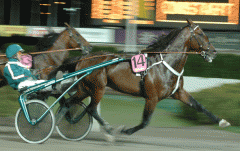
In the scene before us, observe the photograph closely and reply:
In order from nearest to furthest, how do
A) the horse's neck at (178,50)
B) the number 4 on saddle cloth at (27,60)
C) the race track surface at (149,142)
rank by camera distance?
1. the race track surface at (149,142)
2. the horse's neck at (178,50)
3. the number 4 on saddle cloth at (27,60)

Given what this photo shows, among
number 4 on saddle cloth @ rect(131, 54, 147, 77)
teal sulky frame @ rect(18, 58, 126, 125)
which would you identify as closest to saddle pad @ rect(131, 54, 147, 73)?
number 4 on saddle cloth @ rect(131, 54, 147, 77)

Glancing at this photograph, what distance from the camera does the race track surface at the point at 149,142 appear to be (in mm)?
5426

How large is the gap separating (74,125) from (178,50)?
194cm

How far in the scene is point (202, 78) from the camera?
32.9 feet

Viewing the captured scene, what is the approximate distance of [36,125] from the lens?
18.3 ft

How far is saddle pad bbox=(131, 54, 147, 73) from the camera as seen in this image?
5.71 metres

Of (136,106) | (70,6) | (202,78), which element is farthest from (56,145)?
(70,6)

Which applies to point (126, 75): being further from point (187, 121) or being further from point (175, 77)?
point (187, 121)

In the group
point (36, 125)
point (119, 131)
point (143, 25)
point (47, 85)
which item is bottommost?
point (119, 131)

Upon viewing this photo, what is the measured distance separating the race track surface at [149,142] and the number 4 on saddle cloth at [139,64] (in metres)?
1.05

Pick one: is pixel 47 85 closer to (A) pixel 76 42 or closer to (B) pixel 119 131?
(B) pixel 119 131

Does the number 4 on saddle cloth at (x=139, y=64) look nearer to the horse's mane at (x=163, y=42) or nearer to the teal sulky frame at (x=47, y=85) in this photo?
the teal sulky frame at (x=47, y=85)

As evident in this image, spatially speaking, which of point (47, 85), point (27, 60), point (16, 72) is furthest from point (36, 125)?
point (27, 60)

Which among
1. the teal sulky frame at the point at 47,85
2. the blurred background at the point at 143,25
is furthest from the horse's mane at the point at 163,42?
the blurred background at the point at 143,25
